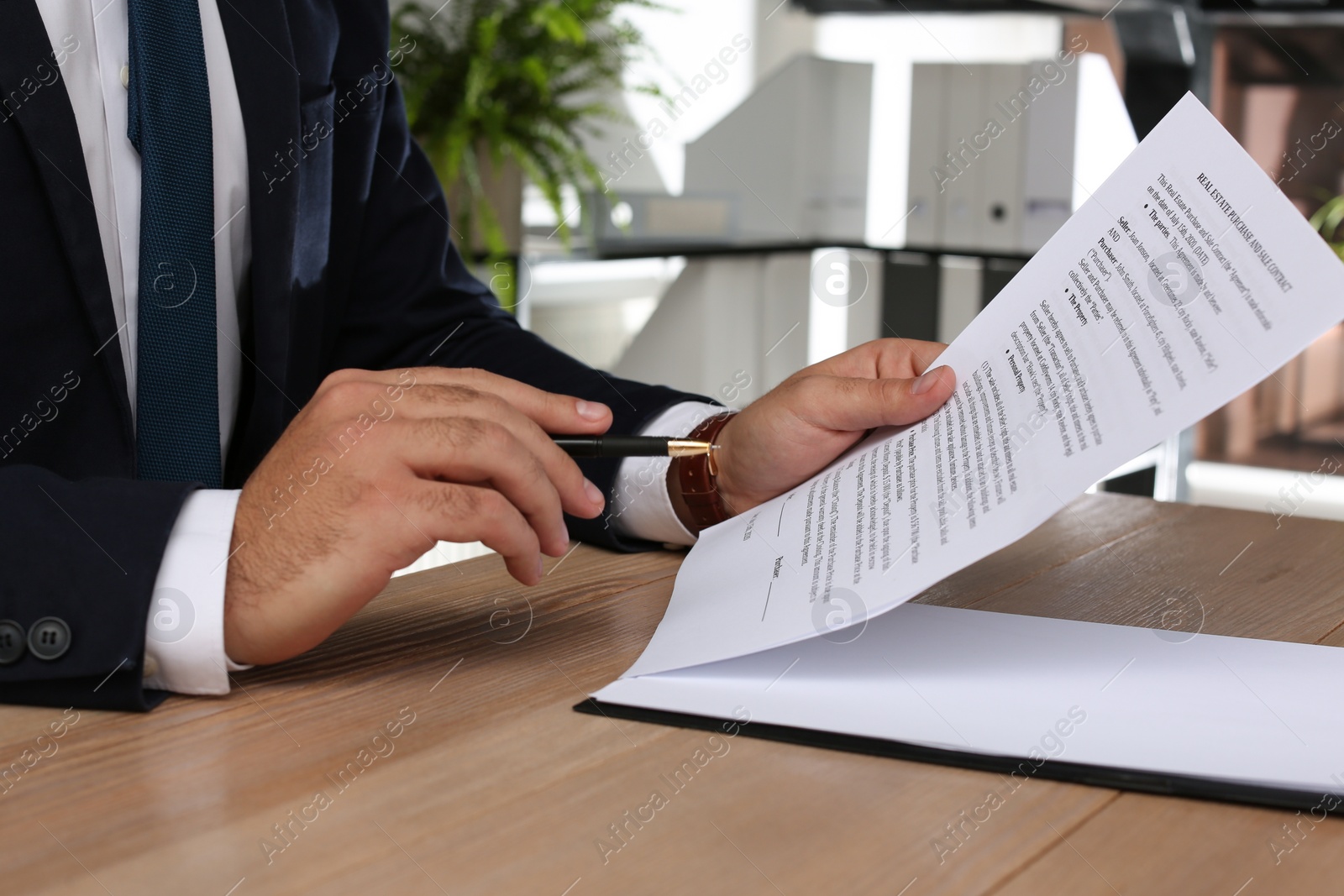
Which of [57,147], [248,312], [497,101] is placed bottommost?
[248,312]

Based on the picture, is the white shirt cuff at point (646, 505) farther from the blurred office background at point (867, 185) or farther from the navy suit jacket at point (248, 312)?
the blurred office background at point (867, 185)

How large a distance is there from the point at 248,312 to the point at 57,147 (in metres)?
0.22

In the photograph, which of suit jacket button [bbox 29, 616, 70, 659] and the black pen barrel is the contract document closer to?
the black pen barrel

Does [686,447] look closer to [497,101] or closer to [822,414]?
[822,414]

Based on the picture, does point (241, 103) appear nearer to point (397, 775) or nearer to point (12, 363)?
point (12, 363)

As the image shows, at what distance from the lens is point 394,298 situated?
1.00 m

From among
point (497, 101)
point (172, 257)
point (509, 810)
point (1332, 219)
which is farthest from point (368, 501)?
point (1332, 219)

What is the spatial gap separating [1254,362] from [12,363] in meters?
0.70

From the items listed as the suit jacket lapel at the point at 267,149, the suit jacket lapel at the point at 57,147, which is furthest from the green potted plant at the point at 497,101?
the suit jacket lapel at the point at 57,147

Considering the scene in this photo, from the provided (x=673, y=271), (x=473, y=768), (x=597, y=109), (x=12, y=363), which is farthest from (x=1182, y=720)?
(x=673, y=271)

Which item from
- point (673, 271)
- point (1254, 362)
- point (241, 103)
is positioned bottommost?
point (673, 271)

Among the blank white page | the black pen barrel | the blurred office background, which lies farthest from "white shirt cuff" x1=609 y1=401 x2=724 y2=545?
the blurred office background

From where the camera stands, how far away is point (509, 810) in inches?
14.1

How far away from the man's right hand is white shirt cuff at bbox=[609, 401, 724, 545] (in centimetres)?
21
